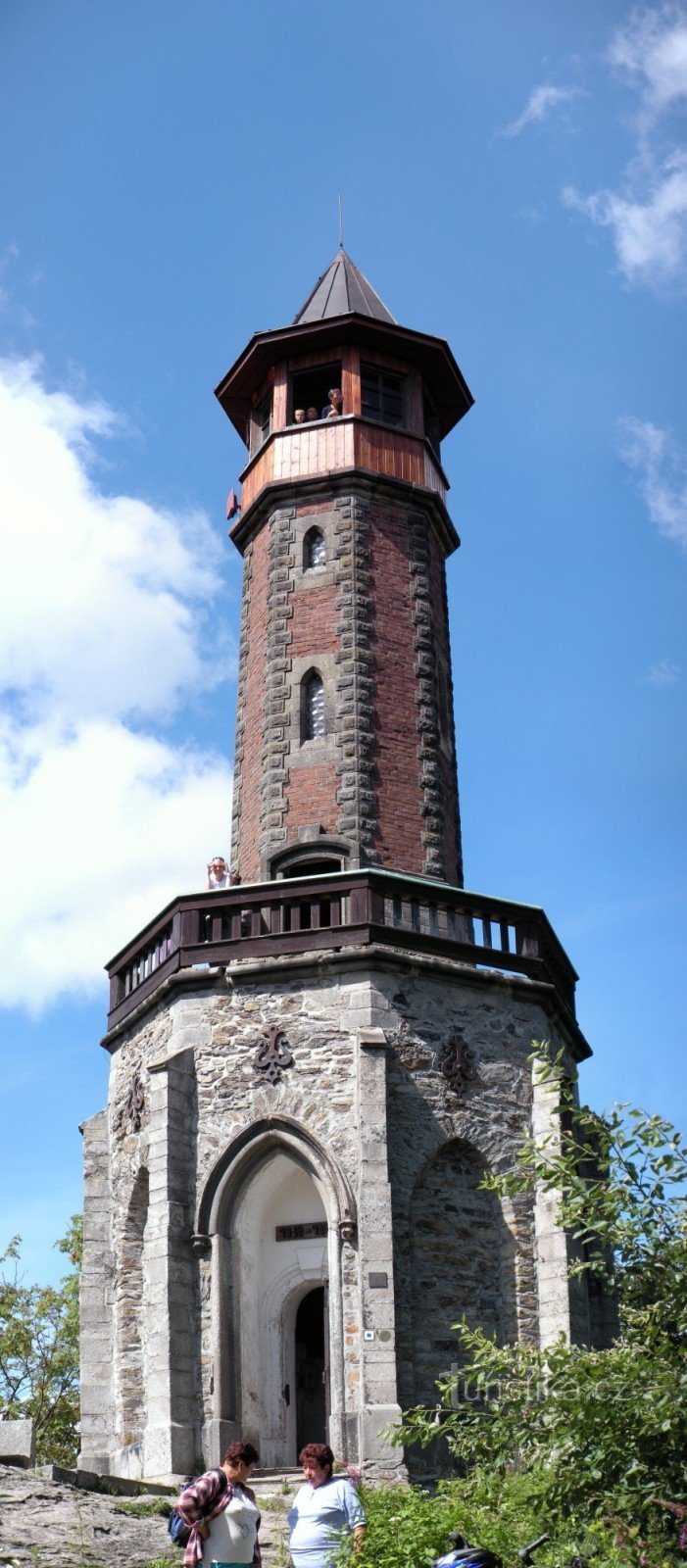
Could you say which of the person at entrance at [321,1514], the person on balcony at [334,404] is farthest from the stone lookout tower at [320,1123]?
the person at entrance at [321,1514]

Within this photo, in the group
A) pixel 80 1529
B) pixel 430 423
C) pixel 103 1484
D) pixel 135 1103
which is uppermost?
pixel 430 423

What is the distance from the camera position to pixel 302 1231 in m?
18.5

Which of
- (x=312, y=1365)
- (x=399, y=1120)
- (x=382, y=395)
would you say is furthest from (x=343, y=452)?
(x=312, y=1365)

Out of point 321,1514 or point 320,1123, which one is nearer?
point 321,1514

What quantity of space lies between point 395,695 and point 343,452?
355cm

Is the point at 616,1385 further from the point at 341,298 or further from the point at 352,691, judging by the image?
the point at 341,298

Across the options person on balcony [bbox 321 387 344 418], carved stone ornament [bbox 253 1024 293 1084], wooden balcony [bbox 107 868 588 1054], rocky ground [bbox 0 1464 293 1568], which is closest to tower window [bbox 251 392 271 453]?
person on balcony [bbox 321 387 344 418]

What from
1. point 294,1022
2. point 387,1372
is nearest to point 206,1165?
point 294,1022

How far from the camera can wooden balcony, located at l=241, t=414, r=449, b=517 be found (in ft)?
77.5

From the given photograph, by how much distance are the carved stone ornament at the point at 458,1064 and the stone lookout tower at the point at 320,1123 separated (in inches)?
1.1

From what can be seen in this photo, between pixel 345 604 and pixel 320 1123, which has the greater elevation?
pixel 345 604

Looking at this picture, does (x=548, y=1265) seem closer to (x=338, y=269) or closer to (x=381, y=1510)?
(x=381, y=1510)

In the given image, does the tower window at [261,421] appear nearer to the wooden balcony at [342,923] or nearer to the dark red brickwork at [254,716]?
the dark red brickwork at [254,716]

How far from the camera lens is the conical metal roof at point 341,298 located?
25594mm
